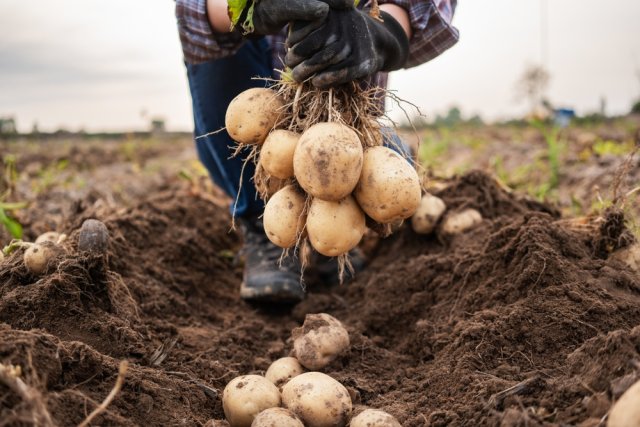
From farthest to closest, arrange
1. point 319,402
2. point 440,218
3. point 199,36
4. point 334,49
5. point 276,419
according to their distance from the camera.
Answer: point 440,218 < point 199,36 < point 334,49 < point 319,402 < point 276,419

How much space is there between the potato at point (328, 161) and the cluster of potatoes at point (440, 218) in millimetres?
1480

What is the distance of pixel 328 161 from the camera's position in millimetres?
1826

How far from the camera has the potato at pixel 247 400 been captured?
6.01 feet

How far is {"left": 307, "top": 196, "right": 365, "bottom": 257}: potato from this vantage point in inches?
76.5

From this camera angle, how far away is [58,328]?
1.95 meters

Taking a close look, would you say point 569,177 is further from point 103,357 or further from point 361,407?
point 103,357

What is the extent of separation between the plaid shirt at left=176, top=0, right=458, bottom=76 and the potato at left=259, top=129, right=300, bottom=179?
22.9 inches

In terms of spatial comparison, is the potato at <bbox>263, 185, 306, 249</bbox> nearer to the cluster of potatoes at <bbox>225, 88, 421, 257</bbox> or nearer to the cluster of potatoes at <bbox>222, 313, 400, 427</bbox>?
the cluster of potatoes at <bbox>225, 88, 421, 257</bbox>

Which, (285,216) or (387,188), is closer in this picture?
(387,188)

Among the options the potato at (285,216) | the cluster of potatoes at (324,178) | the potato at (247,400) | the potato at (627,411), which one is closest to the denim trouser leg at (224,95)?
the cluster of potatoes at (324,178)

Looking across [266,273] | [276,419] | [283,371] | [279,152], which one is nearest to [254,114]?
[279,152]

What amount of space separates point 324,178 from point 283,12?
62 cm

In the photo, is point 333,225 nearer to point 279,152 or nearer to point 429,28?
point 279,152

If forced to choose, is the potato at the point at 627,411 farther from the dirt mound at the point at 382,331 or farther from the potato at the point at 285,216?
the potato at the point at 285,216
